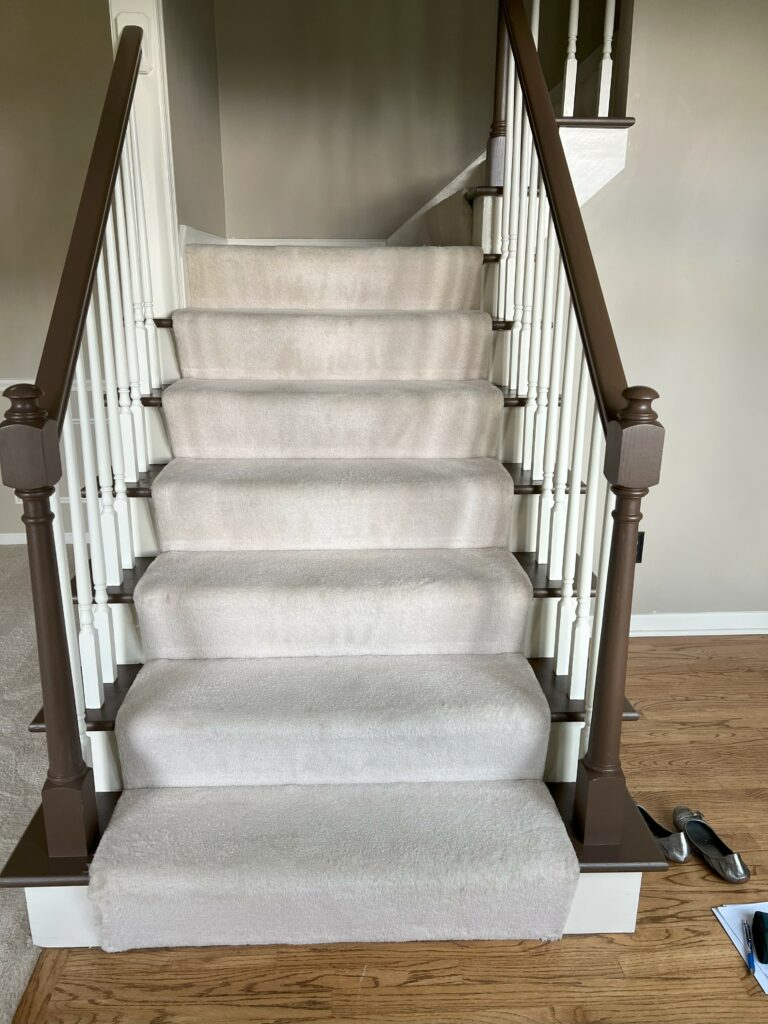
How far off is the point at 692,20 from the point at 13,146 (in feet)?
9.98

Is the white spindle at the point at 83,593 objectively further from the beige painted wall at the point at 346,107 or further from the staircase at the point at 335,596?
the beige painted wall at the point at 346,107

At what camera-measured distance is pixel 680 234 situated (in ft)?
9.10

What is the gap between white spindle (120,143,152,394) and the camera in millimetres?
2084

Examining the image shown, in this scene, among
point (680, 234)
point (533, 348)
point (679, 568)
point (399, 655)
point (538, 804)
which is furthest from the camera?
point (679, 568)

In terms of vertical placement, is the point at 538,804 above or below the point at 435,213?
below

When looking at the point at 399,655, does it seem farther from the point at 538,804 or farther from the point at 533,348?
the point at 533,348

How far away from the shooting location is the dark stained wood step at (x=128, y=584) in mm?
1861

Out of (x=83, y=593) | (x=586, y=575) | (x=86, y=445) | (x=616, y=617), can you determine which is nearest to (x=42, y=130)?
(x=86, y=445)

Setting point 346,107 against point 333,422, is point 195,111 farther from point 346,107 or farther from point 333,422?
point 333,422

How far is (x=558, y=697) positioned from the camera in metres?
1.79

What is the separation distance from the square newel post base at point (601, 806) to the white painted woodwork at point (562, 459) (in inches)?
20.7

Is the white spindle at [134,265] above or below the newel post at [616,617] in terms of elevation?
above

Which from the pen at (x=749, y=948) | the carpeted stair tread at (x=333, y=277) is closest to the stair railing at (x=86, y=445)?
the carpeted stair tread at (x=333, y=277)

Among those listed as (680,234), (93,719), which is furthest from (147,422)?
(680,234)
